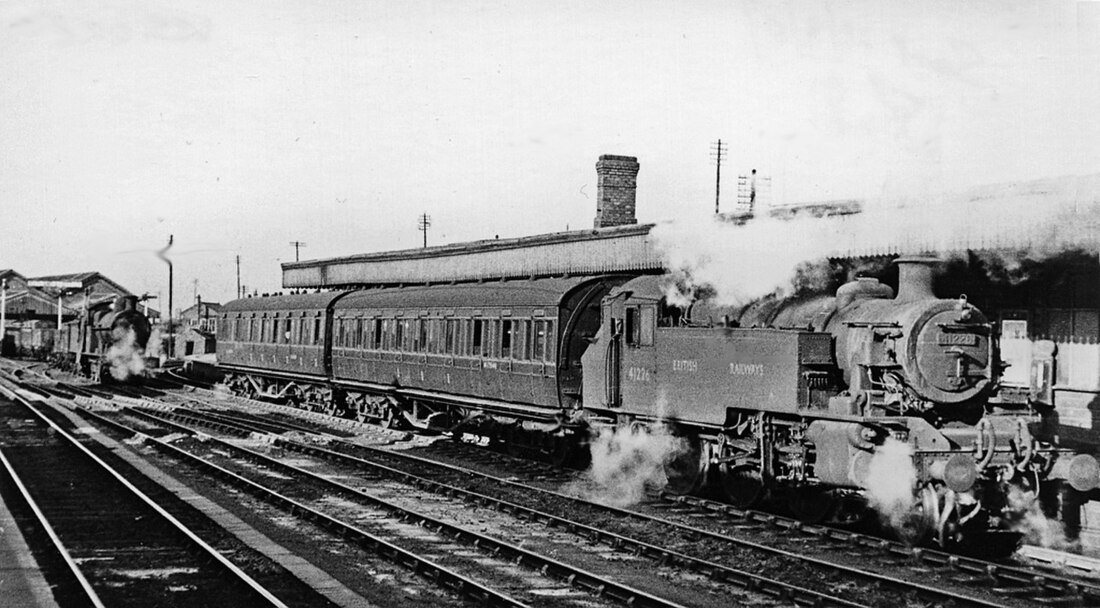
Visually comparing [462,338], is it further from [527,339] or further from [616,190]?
[616,190]

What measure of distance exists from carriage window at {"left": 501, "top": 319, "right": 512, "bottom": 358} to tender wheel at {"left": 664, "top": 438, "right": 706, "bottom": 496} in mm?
4446

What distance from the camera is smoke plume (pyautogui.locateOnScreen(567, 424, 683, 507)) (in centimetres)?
1404

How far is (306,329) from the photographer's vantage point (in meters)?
28.0

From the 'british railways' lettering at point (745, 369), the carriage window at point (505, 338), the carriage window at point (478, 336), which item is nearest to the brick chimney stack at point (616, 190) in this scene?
the carriage window at point (478, 336)

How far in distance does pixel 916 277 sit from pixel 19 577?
950 cm

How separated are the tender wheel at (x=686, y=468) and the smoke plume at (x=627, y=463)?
0.25ft

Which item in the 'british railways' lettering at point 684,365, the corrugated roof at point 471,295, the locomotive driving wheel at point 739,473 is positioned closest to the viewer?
the locomotive driving wheel at point 739,473

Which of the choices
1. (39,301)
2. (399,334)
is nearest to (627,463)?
(399,334)

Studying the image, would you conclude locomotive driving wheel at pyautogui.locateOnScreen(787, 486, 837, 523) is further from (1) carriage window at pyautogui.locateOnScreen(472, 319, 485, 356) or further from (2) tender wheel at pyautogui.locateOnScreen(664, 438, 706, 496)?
(1) carriage window at pyautogui.locateOnScreen(472, 319, 485, 356)

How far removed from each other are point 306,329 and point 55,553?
17121 mm

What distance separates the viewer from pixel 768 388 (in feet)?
39.0

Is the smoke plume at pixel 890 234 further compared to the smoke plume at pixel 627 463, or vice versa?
the smoke plume at pixel 627 463

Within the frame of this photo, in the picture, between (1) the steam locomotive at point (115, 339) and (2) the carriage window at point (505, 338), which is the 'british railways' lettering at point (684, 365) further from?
(1) the steam locomotive at point (115, 339)

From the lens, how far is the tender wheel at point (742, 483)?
12.9 metres
